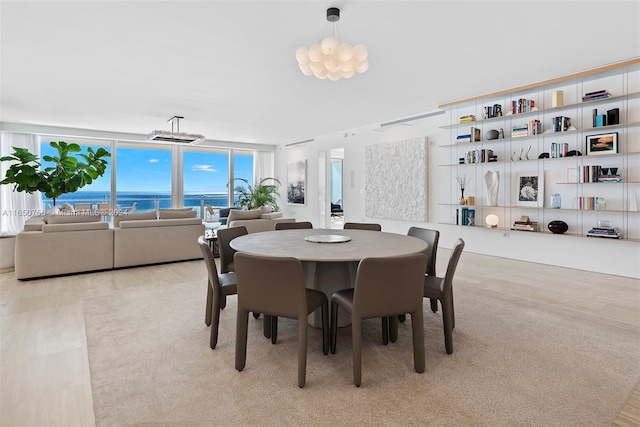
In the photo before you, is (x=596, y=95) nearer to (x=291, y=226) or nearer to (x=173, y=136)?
(x=291, y=226)

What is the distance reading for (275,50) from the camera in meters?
→ 3.73

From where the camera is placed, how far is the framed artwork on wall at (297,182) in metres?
9.99

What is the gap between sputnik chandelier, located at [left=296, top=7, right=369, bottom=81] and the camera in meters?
2.83

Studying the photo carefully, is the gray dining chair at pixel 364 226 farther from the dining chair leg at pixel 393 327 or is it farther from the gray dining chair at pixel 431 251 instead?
the dining chair leg at pixel 393 327

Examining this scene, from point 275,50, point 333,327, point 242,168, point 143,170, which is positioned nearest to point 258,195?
point 242,168

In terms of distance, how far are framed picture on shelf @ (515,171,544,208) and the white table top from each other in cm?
329

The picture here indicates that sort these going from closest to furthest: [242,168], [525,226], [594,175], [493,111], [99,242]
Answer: [594,175]
[99,242]
[525,226]
[493,111]
[242,168]

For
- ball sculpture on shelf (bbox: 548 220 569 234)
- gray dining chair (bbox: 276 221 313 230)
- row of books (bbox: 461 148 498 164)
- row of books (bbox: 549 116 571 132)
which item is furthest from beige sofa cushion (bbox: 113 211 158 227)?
row of books (bbox: 549 116 571 132)

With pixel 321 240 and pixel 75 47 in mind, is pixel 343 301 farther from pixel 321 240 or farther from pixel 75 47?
pixel 75 47

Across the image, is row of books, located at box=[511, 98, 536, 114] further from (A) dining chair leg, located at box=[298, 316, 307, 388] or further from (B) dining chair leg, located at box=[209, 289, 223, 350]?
(B) dining chair leg, located at box=[209, 289, 223, 350]

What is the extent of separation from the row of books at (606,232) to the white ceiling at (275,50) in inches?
80.8

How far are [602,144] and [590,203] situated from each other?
766 mm

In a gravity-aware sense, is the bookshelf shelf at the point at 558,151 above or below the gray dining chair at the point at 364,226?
above

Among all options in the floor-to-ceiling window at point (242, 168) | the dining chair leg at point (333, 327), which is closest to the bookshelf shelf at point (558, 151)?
the dining chair leg at point (333, 327)
